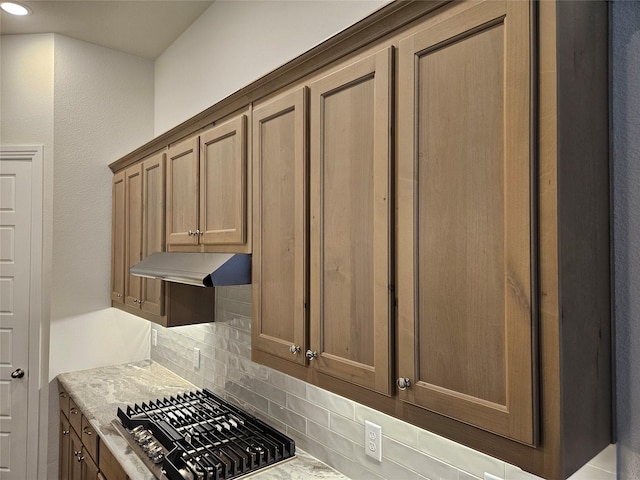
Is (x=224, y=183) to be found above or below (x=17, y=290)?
above

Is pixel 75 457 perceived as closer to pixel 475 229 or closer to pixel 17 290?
pixel 17 290

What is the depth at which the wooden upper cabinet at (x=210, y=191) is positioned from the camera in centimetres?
173

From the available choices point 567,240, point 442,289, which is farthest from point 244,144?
point 567,240

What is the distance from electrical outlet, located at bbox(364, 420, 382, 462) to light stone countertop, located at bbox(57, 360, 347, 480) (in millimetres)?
219

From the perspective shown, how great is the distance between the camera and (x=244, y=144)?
5.66ft

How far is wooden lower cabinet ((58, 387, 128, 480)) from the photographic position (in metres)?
2.10

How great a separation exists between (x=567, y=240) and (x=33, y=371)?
341cm

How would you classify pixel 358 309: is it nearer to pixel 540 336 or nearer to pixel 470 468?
pixel 540 336

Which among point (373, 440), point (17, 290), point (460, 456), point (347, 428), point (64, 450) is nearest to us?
point (460, 456)

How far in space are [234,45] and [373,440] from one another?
2134 millimetres

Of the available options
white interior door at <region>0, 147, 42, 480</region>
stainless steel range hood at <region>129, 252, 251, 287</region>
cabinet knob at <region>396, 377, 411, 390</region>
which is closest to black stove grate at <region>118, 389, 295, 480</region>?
stainless steel range hood at <region>129, 252, 251, 287</region>

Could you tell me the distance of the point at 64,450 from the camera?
2891 mm

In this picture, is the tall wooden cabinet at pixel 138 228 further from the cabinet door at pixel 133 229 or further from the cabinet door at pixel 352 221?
the cabinet door at pixel 352 221

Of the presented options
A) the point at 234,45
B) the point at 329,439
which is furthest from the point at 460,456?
the point at 234,45
